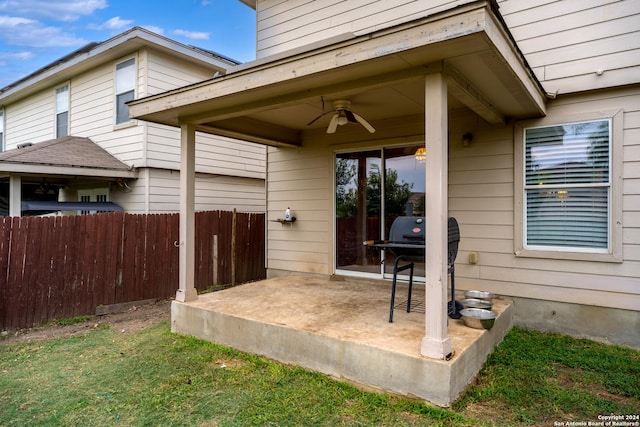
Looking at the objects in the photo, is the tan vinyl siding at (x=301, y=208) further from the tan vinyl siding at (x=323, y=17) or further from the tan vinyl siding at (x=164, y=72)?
the tan vinyl siding at (x=164, y=72)

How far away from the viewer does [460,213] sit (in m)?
4.71

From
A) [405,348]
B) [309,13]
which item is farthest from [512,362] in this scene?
[309,13]

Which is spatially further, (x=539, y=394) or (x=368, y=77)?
(x=368, y=77)

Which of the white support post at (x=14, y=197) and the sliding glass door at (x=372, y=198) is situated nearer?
the sliding glass door at (x=372, y=198)

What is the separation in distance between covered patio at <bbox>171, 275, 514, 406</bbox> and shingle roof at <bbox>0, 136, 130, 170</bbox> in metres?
4.17

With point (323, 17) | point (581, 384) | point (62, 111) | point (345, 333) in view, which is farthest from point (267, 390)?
point (62, 111)

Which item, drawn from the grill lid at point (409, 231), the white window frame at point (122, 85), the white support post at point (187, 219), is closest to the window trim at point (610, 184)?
the grill lid at point (409, 231)

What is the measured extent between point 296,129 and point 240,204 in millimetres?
3915

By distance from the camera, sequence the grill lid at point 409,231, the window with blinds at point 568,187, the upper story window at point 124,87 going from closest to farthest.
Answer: the grill lid at point 409,231
the window with blinds at point 568,187
the upper story window at point 124,87

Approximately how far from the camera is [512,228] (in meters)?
4.36

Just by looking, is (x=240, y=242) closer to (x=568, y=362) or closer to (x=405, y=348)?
(x=405, y=348)

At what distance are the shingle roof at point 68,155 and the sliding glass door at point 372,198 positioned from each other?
460 centimetres

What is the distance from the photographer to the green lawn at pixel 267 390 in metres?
2.62

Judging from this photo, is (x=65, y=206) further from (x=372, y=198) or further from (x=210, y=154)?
(x=372, y=198)
